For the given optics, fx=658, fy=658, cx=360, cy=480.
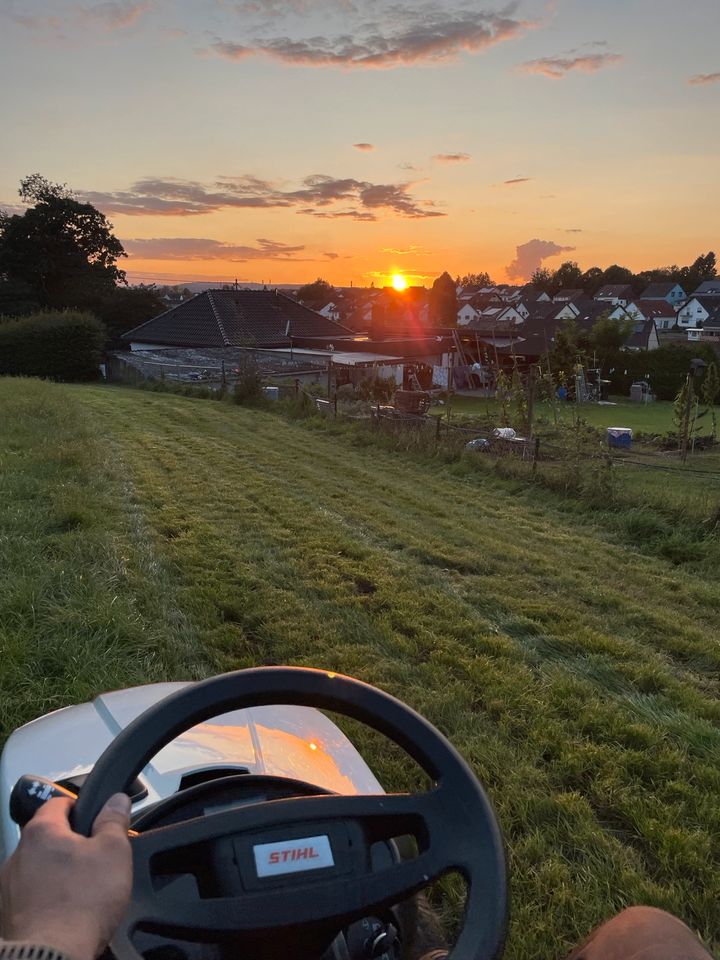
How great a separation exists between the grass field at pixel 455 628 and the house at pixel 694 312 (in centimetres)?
9058

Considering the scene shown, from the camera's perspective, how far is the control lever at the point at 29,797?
0.93 m

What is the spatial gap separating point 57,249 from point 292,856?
50.8 meters

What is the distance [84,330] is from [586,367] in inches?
911

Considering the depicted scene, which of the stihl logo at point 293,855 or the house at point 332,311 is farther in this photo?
the house at point 332,311

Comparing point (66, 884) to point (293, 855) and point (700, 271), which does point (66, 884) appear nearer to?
point (293, 855)

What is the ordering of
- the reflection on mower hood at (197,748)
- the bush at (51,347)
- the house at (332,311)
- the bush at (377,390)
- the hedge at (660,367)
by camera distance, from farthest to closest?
the house at (332,311)
the hedge at (660,367)
the bush at (51,347)
the bush at (377,390)
the reflection on mower hood at (197,748)

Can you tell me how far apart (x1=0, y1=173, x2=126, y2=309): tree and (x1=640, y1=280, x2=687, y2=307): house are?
264 ft

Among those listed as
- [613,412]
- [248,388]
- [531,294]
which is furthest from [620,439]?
[531,294]

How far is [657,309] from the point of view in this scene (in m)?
85.9

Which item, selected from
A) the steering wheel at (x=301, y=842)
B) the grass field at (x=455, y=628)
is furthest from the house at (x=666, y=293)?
the steering wheel at (x=301, y=842)

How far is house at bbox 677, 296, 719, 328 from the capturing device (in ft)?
279

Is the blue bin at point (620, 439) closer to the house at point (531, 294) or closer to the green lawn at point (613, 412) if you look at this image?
the green lawn at point (613, 412)

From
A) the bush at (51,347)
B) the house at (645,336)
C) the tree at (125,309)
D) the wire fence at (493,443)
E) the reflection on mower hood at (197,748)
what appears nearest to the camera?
the reflection on mower hood at (197,748)

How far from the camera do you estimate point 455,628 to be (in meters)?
4.30
